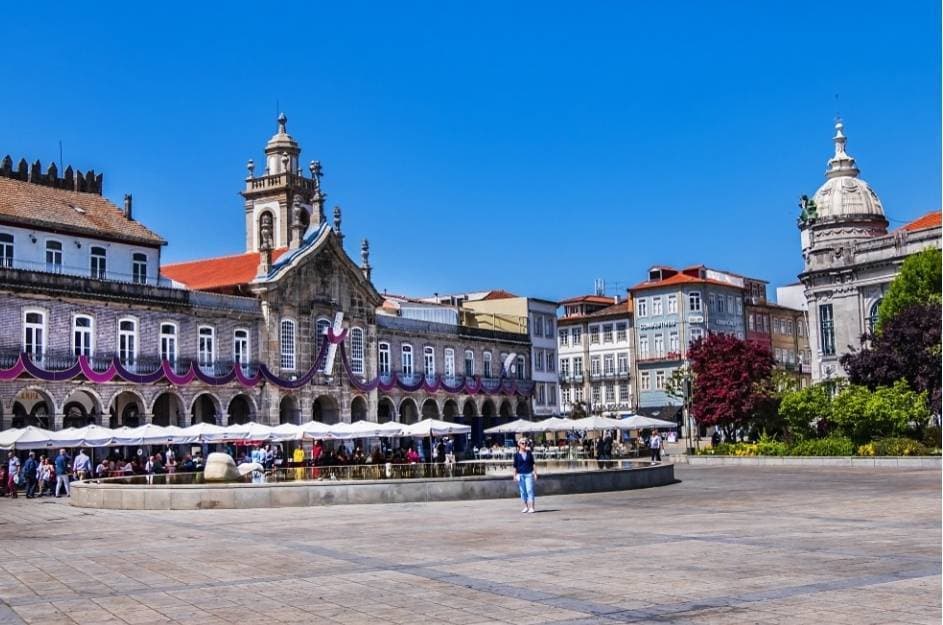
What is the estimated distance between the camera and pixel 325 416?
5894 centimetres

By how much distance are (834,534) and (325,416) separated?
1726 inches

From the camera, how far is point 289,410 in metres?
56.2

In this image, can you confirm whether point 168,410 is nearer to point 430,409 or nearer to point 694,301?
point 430,409

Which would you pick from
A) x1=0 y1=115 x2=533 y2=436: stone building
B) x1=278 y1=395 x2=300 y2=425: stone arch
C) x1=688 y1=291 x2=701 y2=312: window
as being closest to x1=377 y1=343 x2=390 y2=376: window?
x1=0 y1=115 x2=533 y2=436: stone building

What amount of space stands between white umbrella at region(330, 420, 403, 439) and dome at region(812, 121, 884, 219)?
43.6 meters

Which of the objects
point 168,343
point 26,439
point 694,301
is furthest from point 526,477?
point 694,301

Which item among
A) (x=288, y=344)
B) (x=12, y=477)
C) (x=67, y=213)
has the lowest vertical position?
(x=12, y=477)

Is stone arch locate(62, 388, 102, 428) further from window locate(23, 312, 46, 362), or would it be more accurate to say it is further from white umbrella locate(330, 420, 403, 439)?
white umbrella locate(330, 420, 403, 439)

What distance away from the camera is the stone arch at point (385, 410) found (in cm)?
6292

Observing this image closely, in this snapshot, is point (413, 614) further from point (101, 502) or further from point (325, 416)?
point (325, 416)

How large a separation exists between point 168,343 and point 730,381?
24752 millimetres

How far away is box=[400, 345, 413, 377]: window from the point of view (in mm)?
63781

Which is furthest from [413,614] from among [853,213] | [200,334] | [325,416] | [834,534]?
[853,213]

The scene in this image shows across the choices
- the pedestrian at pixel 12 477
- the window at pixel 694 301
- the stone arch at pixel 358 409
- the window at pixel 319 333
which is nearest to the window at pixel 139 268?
the window at pixel 319 333
